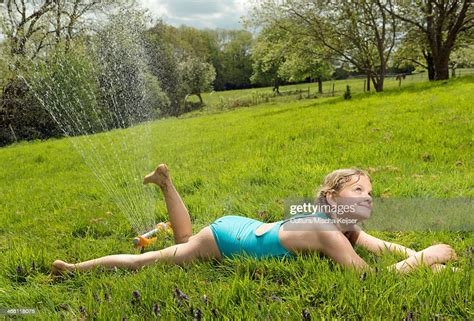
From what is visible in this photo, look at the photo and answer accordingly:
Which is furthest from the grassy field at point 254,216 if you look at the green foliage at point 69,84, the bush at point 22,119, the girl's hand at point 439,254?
the bush at point 22,119

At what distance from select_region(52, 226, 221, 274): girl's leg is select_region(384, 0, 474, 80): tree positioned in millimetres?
21165

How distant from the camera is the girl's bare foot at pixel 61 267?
355cm

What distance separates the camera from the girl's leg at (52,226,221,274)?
3527mm

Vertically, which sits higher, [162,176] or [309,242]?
[162,176]

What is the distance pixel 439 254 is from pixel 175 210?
100 inches

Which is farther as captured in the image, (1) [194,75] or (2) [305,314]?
(1) [194,75]

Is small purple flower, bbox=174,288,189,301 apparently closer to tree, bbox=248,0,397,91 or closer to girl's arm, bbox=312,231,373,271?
girl's arm, bbox=312,231,373,271

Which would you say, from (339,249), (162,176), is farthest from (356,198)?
(162,176)

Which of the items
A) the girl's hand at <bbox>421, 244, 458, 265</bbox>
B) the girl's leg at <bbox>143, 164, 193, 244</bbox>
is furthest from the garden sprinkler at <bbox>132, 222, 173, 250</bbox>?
the girl's hand at <bbox>421, 244, 458, 265</bbox>

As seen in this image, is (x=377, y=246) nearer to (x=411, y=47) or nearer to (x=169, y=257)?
(x=169, y=257)

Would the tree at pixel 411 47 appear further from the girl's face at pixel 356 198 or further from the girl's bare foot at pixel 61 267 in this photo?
the girl's bare foot at pixel 61 267

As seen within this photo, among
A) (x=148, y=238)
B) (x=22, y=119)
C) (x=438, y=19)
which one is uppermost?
(x=438, y=19)

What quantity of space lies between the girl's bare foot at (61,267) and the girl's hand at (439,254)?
3.00 meters

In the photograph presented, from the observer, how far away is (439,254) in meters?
3.21
